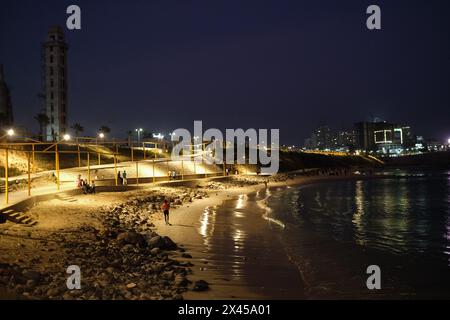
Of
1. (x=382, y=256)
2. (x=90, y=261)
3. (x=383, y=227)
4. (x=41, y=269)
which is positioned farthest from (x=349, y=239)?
(x=41, y=269)

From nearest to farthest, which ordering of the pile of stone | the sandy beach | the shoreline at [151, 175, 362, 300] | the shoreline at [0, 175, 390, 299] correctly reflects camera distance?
1. the pile of stone
2. the sandy beach
3. the shoreline at [151, 175, 362, 300]
4. the shoreline at [0, 175, 390, 299]

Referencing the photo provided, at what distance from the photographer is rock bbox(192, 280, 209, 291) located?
33.4 ft

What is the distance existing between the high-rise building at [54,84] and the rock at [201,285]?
7355cm

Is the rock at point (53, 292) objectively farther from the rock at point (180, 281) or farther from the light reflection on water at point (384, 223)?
the light reflection on water at point (384, 223)

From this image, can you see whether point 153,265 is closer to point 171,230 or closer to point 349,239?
point 171,230

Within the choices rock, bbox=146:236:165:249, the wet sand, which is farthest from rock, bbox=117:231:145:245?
the wet sand

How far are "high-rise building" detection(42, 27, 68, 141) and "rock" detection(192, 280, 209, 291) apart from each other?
2896 inches

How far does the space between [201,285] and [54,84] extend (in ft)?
254

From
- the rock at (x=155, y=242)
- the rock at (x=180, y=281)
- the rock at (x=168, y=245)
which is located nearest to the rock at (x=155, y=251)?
the rock at (x=155, y=242)

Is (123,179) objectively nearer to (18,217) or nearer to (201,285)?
(18,217)

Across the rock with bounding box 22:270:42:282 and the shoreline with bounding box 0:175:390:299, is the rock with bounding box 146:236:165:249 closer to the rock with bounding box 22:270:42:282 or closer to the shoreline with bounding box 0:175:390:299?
the shoreline with bounding box 0:175:390:299

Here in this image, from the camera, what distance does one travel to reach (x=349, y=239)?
1869 cm

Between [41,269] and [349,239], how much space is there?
46.1ft

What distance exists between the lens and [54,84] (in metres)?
77.2
